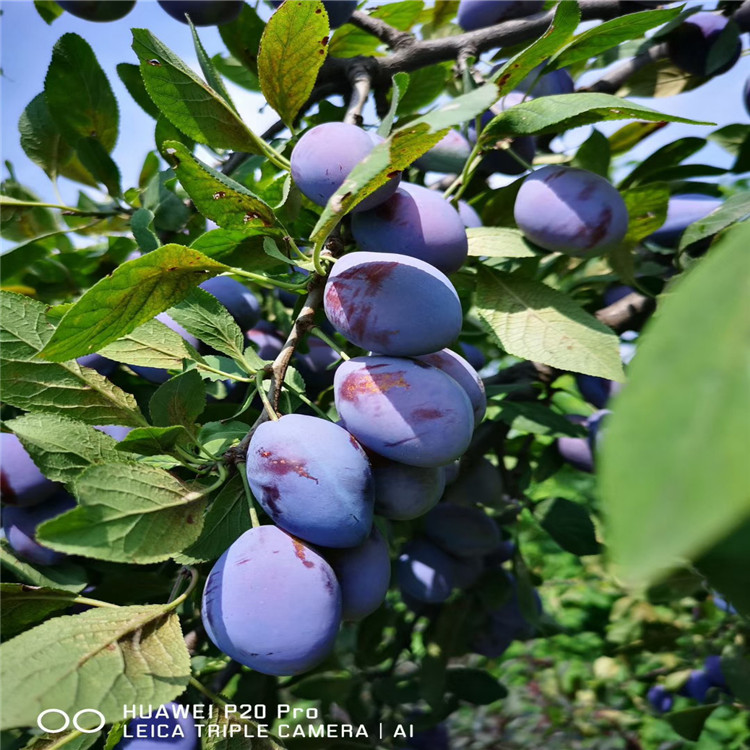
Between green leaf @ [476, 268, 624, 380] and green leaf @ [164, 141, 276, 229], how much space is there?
224 mm

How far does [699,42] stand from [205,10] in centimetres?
67

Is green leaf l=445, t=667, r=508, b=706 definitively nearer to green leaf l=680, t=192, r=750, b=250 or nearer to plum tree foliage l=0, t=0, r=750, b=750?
plum tree foliage l=0, t=0, r=750, b=750

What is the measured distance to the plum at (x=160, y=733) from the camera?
1.83 ft

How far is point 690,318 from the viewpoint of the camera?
6.1 inches

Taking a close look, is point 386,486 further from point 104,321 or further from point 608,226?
point 608,226

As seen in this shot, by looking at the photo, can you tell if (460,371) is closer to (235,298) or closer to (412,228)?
(412,228)

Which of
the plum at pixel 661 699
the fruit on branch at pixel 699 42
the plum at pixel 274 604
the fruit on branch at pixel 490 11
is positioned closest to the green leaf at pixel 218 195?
the plum at pixel 274 604

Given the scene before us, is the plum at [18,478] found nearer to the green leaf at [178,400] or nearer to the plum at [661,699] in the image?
the green leaf at [178,400]

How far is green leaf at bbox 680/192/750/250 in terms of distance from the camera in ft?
2.42

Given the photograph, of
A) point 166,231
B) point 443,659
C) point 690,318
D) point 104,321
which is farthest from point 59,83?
point 443,659

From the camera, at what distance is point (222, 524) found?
1.73 ft

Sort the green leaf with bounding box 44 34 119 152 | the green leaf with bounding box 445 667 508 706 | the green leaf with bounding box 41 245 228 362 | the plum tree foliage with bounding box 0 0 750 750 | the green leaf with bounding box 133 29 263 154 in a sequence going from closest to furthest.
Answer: the plum tree foliage with bounding box 0 0 750 750 < the green leaf with bounding box 41 245 228 362 < the green leaf with bounding box 133 29 263 154 < the green leaf with bounding box 44 34 119 152 < the green leaf with bounding box 445 667 508 706

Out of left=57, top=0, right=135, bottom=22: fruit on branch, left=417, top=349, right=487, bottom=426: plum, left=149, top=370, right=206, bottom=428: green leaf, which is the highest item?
left=57, top=0, right=135, bottom=22: fruit on branch

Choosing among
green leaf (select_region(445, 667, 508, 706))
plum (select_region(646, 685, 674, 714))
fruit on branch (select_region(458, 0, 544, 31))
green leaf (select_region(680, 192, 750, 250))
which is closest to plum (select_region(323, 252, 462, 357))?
green leaf (select_region(680, 192, 750, 250))
